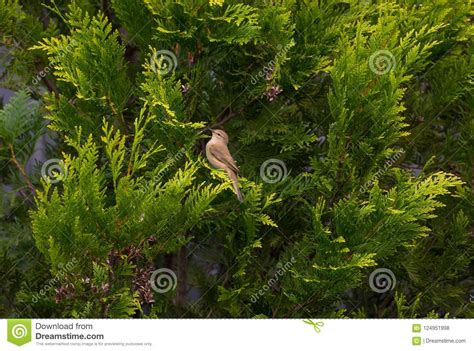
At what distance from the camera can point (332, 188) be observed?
659 centimetres

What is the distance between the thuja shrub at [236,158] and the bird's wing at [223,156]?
116mm

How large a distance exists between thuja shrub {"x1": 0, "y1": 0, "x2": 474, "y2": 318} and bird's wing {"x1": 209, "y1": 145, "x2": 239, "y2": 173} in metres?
0.12

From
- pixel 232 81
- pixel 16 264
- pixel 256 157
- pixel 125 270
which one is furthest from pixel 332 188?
pixel 16 264
